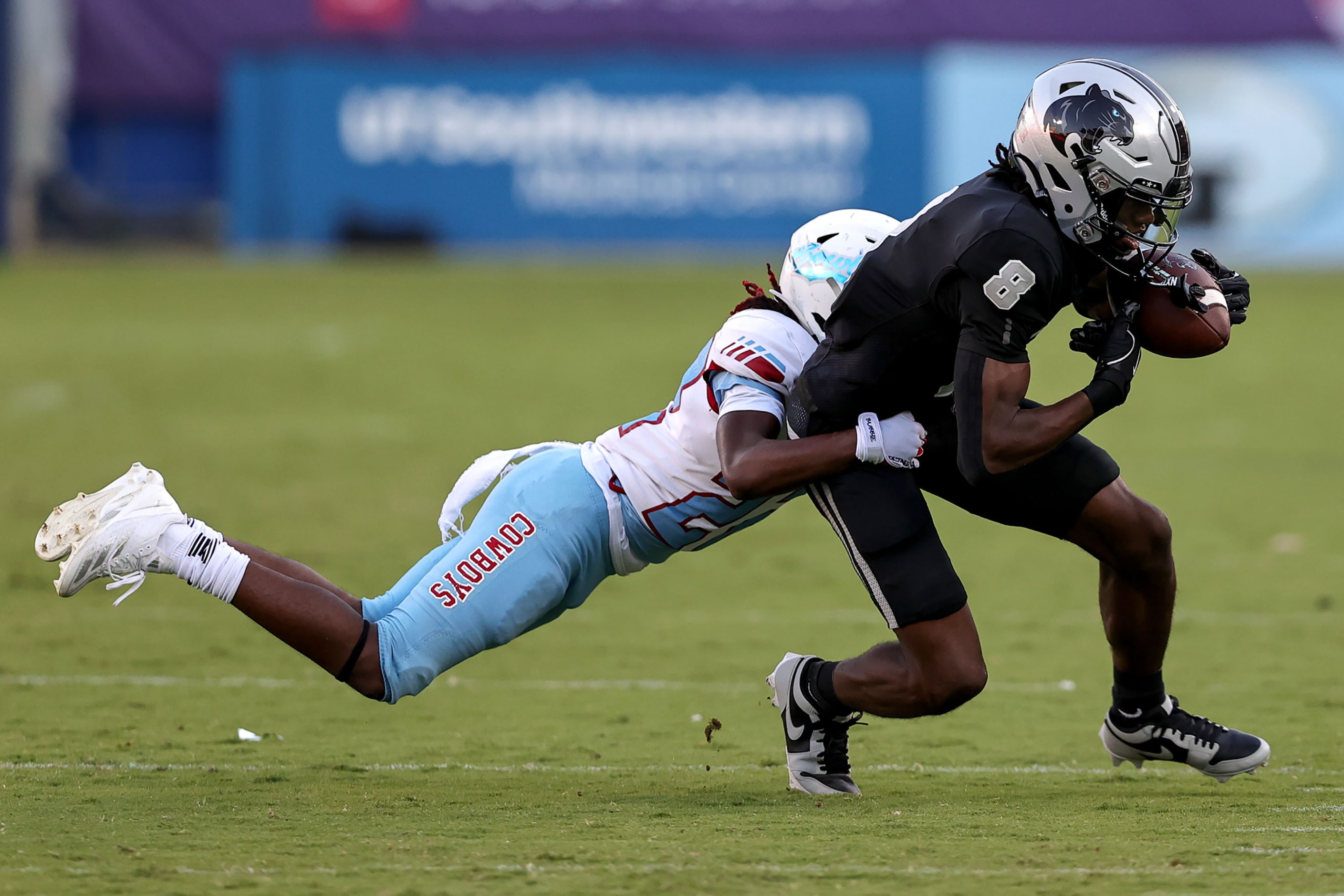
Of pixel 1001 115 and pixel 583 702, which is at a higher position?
pixel 1001 115

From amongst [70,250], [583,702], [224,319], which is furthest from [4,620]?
[70,250]

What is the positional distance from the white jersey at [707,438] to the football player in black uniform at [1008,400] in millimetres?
111

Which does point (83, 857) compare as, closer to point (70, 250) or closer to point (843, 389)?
point (843, 389)

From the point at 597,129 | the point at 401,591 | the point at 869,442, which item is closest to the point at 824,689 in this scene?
the point at 869,442

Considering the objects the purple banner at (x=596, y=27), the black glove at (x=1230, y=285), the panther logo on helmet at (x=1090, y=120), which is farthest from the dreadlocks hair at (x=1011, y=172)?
the purple banner at (x=596, y=27)

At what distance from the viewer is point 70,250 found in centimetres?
2853

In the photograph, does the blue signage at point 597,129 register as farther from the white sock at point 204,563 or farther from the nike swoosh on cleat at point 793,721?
the white sock at point 204,563

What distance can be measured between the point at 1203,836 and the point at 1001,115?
73.8 ft

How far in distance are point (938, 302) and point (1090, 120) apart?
594 millimetres

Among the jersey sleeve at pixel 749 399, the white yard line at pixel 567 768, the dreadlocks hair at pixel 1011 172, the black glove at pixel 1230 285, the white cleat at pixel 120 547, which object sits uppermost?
the dreadlocks hair at pixel 1011 172

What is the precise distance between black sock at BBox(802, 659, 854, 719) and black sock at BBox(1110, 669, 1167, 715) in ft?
2.58

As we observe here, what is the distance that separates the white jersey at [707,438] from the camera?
5.27 metres

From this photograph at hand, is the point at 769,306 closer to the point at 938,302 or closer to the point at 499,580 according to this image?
the point at 938,302

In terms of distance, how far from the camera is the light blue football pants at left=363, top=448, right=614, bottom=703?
530cm
